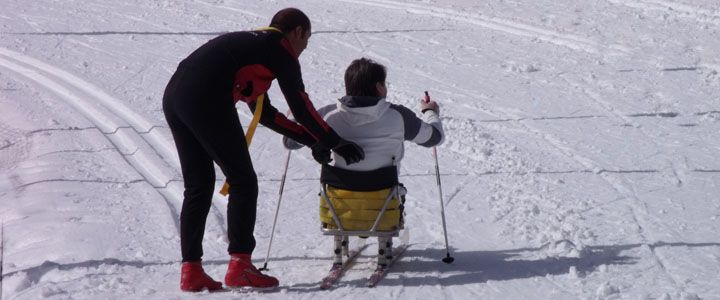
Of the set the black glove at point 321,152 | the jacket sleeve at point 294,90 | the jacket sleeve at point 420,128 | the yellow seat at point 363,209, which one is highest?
the jacket sleeve at point 294,90

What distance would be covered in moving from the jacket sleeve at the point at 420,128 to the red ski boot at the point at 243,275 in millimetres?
1104

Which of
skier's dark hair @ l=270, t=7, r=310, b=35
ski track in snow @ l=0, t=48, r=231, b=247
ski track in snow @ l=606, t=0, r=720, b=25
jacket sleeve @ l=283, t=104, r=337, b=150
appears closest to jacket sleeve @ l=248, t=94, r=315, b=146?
jacket sleeve @ l=283, t=104, r=337, b=150

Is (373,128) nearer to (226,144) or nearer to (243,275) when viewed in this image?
(226,144)

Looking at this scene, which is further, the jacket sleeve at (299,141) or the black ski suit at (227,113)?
the jacket sleeve at (299,141)

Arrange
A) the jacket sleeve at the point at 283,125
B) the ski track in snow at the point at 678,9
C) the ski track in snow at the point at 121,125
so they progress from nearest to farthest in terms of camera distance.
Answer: the jacket sleeve at the point at 283,125
the ski track in snow at the point at 121,125
the ski track in snow at the point at 678,9

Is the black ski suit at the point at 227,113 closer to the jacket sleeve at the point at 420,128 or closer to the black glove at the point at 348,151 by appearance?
the black glove at the point at 348,151

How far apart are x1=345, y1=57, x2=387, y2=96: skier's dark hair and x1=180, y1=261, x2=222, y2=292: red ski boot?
1.23 meters

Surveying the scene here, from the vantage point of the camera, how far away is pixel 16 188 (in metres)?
7.26

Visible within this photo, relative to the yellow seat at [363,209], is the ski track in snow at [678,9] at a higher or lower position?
higher

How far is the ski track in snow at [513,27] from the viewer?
1196 cm

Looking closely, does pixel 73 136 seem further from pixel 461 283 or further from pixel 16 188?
pixel 461 283

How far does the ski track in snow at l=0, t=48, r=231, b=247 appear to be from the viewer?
7.62m

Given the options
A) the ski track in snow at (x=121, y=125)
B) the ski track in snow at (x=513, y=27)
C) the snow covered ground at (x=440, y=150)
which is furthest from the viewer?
the ski track in snow at (x=513, y=27)

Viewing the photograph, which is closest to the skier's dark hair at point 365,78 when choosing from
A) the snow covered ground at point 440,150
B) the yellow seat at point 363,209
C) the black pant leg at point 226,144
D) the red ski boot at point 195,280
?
the yellow seat at point 363,209
